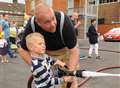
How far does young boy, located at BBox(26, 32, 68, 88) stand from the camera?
3811 mm

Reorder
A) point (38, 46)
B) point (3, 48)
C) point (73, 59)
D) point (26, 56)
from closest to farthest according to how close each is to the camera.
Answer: point (38, 46) < point (73, 59) < point (26, 56) < point (3, 48)

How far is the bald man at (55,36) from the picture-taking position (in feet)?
12.2

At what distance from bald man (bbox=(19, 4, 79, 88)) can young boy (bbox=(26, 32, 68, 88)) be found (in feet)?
0.52

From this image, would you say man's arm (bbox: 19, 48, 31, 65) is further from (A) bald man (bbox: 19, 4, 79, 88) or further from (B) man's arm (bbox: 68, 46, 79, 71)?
(B) man's arm (bbox: 68, 46, 79, 71)

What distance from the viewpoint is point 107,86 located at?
28.7 ft

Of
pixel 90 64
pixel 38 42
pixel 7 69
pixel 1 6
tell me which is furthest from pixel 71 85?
pixel 1 6

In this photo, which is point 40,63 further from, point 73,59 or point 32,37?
point 73,59

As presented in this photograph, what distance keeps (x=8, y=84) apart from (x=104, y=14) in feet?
104

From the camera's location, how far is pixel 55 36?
4.14 metres

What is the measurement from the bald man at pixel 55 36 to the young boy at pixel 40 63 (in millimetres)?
159

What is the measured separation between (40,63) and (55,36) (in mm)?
397

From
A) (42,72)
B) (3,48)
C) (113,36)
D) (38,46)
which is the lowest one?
(113,36)

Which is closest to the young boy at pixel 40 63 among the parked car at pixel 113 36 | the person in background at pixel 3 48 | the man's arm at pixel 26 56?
the man's arm at pixel 26 56

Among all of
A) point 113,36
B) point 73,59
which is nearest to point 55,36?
point 73,59
